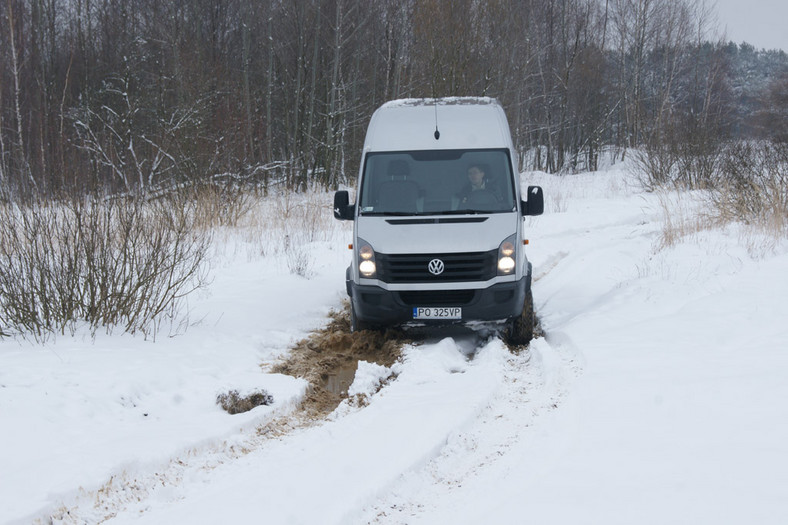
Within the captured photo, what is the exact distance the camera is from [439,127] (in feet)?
24.8

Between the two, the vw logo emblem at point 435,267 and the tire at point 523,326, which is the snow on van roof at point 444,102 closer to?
the vw logo emblem at point 435,267

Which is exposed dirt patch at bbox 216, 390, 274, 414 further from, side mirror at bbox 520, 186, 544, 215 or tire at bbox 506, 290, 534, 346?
side mirror at bbox 520, 186, 544, 215

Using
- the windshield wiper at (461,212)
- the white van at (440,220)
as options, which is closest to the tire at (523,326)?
the white van at (440,220)

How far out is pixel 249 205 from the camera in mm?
15945

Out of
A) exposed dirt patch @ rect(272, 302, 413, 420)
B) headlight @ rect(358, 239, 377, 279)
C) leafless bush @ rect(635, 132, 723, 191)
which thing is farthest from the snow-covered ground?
leafless bush @ rect(635, 132, 723, 191)

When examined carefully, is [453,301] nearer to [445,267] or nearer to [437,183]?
[445,267]

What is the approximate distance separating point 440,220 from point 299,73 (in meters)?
21.9

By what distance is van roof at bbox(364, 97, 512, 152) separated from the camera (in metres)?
7.44

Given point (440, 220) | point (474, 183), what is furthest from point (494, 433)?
point (474, 183)

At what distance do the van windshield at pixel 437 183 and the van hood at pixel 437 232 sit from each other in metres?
0.18

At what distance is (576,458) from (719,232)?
8.62 m

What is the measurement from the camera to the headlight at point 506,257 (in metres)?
6.72

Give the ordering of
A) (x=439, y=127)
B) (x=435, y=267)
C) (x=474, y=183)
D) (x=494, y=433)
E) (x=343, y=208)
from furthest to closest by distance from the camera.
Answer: (x=439, y=127), (x=343, y=208), (x=474, y=183), (x=435, y=267), (x=494, y=433)

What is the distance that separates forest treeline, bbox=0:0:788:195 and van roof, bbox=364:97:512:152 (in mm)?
3263
